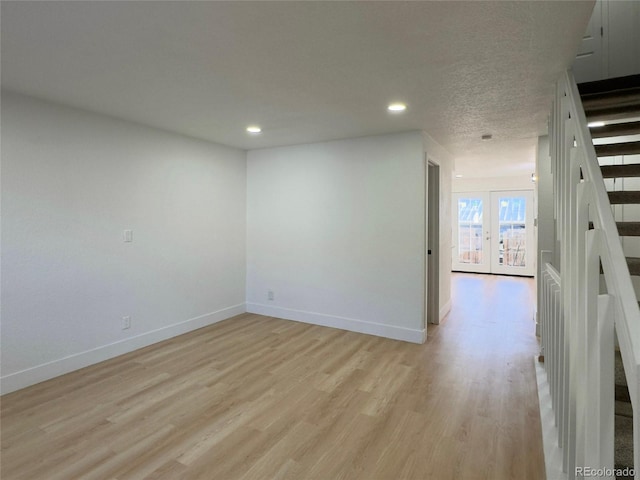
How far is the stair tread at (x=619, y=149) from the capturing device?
2284mm

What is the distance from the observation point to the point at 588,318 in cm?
122

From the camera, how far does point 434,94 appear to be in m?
2.72

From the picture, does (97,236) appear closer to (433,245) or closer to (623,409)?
(433,245)

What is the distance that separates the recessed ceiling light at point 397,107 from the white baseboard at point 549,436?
2565mm

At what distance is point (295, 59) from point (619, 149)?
7.37ft

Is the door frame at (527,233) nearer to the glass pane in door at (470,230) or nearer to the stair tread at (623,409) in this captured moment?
the glass pane in door at (470,230)

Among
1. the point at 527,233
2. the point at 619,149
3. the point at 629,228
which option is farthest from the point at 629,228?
the point at 527,233

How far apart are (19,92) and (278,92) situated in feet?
6.71

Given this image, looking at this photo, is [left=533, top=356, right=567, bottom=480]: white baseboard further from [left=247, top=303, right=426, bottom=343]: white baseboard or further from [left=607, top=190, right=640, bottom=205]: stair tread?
[left=607, top=190, right=640, bottom=205]: stair tread

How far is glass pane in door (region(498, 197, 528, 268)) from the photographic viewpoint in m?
8.50

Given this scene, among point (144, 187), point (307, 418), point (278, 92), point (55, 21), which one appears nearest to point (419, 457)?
point (307, 418)

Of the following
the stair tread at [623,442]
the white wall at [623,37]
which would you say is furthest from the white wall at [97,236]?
the white wall at [623,37]

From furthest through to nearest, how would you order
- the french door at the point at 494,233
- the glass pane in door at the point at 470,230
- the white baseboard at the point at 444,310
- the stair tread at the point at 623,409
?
the glass pane in door at the point at 470,230
the french door at the point at 494,233
the white baseboard at the point at 444,310
the stair tread at the point at 623,409

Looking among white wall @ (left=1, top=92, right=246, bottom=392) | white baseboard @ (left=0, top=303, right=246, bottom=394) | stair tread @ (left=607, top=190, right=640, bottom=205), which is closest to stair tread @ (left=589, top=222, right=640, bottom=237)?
stair tread @ (left=607, top=190, right=640, bottom=205)
